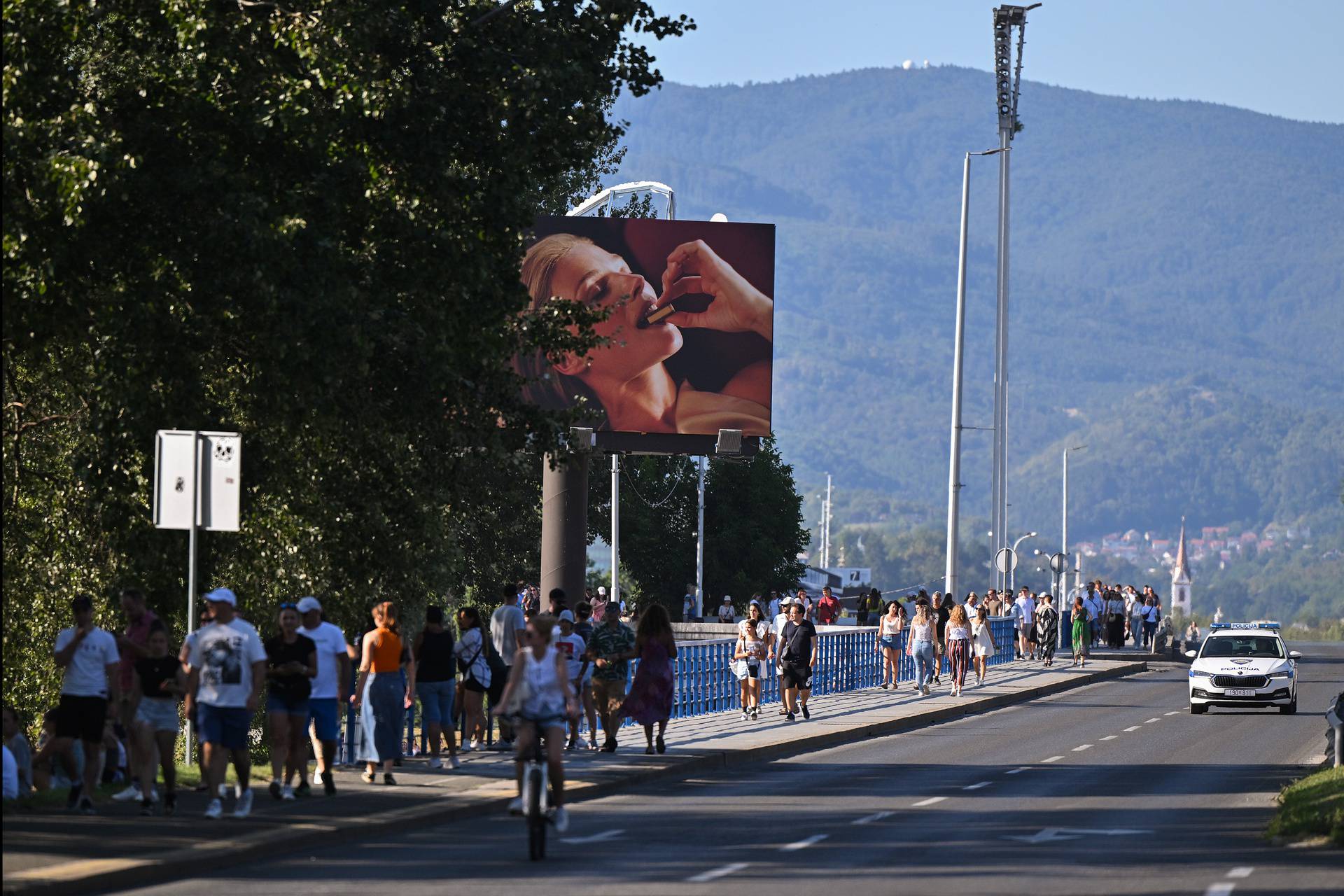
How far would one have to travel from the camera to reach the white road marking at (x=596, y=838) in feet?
53.4

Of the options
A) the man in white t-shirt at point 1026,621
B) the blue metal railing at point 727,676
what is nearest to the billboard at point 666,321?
the blue metal railing at point 727,676

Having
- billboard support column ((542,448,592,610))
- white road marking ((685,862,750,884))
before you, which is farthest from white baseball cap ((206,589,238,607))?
billboard support column ((542,448,592,610))

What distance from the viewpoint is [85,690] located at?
657 inches

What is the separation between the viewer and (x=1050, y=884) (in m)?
14.0

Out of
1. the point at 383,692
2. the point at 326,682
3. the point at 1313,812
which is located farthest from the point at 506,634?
the point at 1313,812

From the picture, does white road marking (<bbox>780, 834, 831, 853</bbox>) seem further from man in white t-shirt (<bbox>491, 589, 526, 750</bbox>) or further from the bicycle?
man in white t-shirt (<bbox>491, 589, 526, 750</bbox>)

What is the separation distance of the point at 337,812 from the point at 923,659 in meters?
22.7

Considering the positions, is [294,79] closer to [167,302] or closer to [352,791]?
[167,302]

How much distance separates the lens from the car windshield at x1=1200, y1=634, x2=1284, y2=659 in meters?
36.9

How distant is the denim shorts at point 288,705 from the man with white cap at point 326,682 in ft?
0.38

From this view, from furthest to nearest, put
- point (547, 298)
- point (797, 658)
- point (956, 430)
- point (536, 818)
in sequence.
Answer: point (956, 430) < point (547, 298) < point (797, 658) < point (536, 818)

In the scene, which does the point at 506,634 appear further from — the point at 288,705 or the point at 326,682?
the point at 288,705

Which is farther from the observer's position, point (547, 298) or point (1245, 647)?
point (547, 298)

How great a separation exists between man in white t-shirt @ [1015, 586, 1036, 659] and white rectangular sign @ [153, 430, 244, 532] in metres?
39.9
